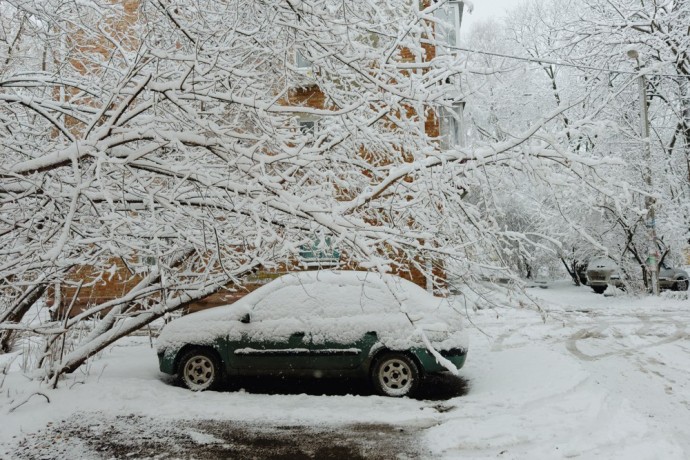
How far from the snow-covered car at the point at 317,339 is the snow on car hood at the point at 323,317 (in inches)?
0.5

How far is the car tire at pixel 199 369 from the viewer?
742 centimetres

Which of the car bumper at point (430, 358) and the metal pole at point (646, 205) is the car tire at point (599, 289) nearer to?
the metal pole at point (646, 205)

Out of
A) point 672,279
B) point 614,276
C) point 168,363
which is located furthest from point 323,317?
point 672,279

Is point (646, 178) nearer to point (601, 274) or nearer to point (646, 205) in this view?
point (646, 205)

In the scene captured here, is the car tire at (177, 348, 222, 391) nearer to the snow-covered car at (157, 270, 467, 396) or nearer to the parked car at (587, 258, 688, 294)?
the snow-covered car at (157, 270, 467, 396)

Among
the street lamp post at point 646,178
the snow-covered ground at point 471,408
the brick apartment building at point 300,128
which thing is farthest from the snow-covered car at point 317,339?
the street lamp post at point 646,178

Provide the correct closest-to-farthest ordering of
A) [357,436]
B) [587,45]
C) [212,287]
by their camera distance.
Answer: [357,436] → [212,287] → [587,45]

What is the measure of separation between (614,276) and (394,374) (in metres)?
18.0

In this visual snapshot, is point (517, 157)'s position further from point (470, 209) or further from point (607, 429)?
point (607, 429)

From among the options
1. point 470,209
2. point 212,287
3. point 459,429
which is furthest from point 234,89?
point 459,429

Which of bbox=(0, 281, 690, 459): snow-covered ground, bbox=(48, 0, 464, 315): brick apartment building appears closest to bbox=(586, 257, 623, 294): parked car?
bbox=(48, 0, 464, 315): brick apartment building

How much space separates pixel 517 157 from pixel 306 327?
166 inches

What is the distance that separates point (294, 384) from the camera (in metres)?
7.93

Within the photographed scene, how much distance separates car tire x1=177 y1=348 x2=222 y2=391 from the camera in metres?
7.42
